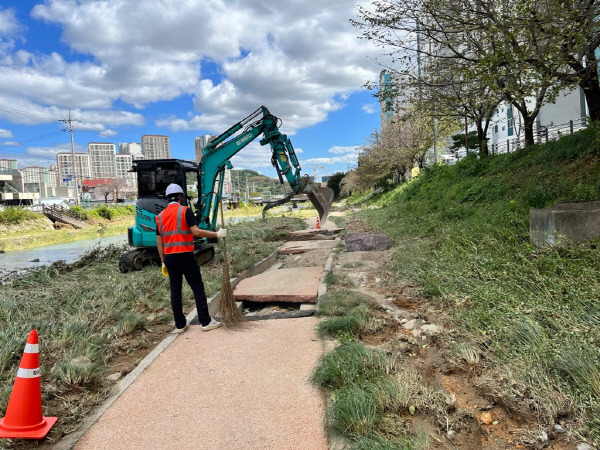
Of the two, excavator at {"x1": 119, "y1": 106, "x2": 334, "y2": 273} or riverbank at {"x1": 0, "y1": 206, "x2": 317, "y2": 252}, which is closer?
excavator at {"x1": 119, "y1": 106, "x2": 334, "y2": 273}

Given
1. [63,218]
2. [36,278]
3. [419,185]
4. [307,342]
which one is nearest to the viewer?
[307,342]

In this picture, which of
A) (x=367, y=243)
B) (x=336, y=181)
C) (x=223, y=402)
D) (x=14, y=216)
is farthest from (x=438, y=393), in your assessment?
(x=336, y=181)

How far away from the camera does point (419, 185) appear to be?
22328 mm

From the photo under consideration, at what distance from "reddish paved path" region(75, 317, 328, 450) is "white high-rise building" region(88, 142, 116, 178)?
146 m

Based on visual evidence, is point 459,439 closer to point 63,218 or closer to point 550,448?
point 550,448

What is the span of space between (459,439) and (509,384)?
63cm

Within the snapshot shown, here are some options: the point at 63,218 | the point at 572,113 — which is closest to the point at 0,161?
the point at 63,218

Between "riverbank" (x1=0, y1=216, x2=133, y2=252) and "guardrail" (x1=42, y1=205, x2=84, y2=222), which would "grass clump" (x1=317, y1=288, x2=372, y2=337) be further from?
"guardrail" (x1=42, y1=205, x2=84, y2=222)

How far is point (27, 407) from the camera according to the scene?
3.04m

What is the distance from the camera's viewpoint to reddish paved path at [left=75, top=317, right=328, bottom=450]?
9.89ft

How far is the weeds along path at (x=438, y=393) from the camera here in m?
2.64

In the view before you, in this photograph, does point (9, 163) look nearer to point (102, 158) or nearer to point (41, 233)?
point (102, 158)

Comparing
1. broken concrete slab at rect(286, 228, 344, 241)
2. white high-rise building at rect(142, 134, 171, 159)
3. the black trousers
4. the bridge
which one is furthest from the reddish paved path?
white high-rise building at rect(142, 134, 171, 159)

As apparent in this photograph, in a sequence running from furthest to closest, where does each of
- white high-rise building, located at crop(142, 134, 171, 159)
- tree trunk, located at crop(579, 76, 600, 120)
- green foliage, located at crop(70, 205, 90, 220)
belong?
white high-rise building, located at crop(142, 134, 171, 159)
green foliage, located at crop(70, 205, 90, 220)
tree trunk, located at crop(579, 76, 600, 120)
